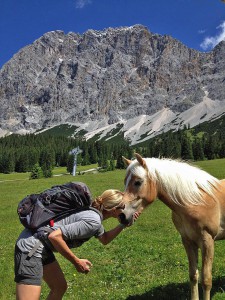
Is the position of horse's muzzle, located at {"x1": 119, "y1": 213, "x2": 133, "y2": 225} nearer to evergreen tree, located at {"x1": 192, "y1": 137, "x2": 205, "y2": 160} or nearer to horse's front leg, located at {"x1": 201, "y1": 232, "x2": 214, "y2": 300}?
horse's front leg, located at {"x1": 201, "y1": 232, "x2": 214, "y2": 300}

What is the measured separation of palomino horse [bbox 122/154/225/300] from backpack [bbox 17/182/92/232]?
1.25 meters

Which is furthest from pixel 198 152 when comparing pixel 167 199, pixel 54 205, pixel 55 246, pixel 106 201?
pixel 55 246

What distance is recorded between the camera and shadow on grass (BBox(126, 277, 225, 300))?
344 inches

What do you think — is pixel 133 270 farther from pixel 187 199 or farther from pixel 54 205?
pixel 54 205

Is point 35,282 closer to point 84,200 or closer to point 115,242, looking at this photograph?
point 84,200

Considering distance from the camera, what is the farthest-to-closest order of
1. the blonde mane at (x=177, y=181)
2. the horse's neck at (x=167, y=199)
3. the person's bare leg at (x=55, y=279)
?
the horse's neck at (x=167, y=199) < the blonde mane at (x=177, y=181) < the person's bare leg at (x=55, y=279)

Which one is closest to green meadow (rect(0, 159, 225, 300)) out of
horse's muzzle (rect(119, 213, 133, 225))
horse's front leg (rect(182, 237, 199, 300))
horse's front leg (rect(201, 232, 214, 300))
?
horse's front leg (rect(182, 237, 199, 300))

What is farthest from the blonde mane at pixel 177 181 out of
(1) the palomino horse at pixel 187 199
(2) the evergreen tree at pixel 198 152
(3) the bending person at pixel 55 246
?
(2) the evergreen tree at pixel 198 152

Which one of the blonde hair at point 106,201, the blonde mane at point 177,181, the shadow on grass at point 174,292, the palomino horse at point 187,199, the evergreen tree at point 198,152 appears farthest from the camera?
the evergreen tree at point 198,152

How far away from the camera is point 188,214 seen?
7.49 metres

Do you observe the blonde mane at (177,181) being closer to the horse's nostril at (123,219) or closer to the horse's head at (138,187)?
the horse's head at (138,187)

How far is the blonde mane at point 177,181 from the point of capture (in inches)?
295

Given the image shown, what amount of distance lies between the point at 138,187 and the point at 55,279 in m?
2.60

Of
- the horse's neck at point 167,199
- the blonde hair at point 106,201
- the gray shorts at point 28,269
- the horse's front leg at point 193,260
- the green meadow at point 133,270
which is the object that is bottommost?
the green meadow at point 133,270
